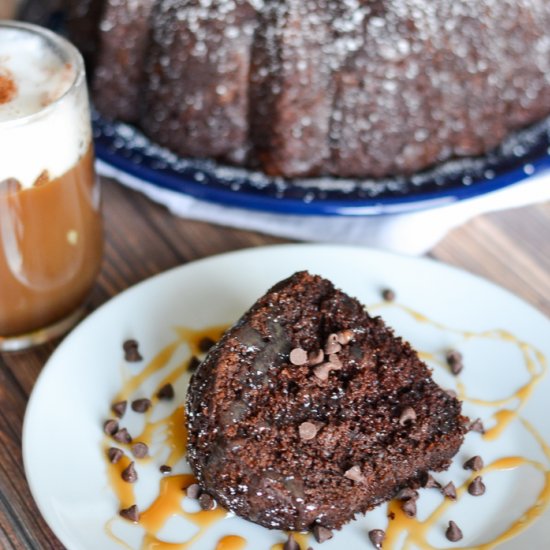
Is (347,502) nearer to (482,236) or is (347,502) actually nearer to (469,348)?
(469,348)

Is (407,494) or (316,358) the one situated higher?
(316,358)

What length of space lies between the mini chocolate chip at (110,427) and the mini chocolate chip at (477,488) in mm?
568

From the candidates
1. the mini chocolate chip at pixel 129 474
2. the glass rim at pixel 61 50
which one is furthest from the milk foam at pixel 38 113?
the mini chocolate chip at pixel 129 474

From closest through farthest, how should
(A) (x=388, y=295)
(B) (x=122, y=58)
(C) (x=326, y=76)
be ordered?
(A) (x=388, y=295) < (C) (x=326, y=76) < (B) (x=122, y=58)

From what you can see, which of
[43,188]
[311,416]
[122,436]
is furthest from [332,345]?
[43,188]

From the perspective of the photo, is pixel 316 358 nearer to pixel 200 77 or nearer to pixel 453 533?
pixel 453 533

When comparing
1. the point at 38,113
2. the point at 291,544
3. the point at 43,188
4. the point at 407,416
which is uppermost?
the point at 38,113

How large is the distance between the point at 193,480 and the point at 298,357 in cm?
26

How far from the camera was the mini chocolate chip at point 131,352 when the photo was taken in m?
1.51

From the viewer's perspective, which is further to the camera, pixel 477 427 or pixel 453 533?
pixel 477 427

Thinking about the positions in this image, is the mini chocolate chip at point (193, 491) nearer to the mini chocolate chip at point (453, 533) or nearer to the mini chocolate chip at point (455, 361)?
the mini chocolate chip at point (453, 533)

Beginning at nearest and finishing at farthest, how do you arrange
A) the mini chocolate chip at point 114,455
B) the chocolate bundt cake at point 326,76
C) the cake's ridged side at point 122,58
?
1. the mini chocolate chip at point 114,455
2. the chocolate bundt cake at point 326,76
3. the cake's ridged side at point 122,58

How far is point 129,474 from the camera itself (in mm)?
1326

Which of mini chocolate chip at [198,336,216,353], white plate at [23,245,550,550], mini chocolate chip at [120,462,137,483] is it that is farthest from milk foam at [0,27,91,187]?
mini chocolate chip at [120,462,137,483]
